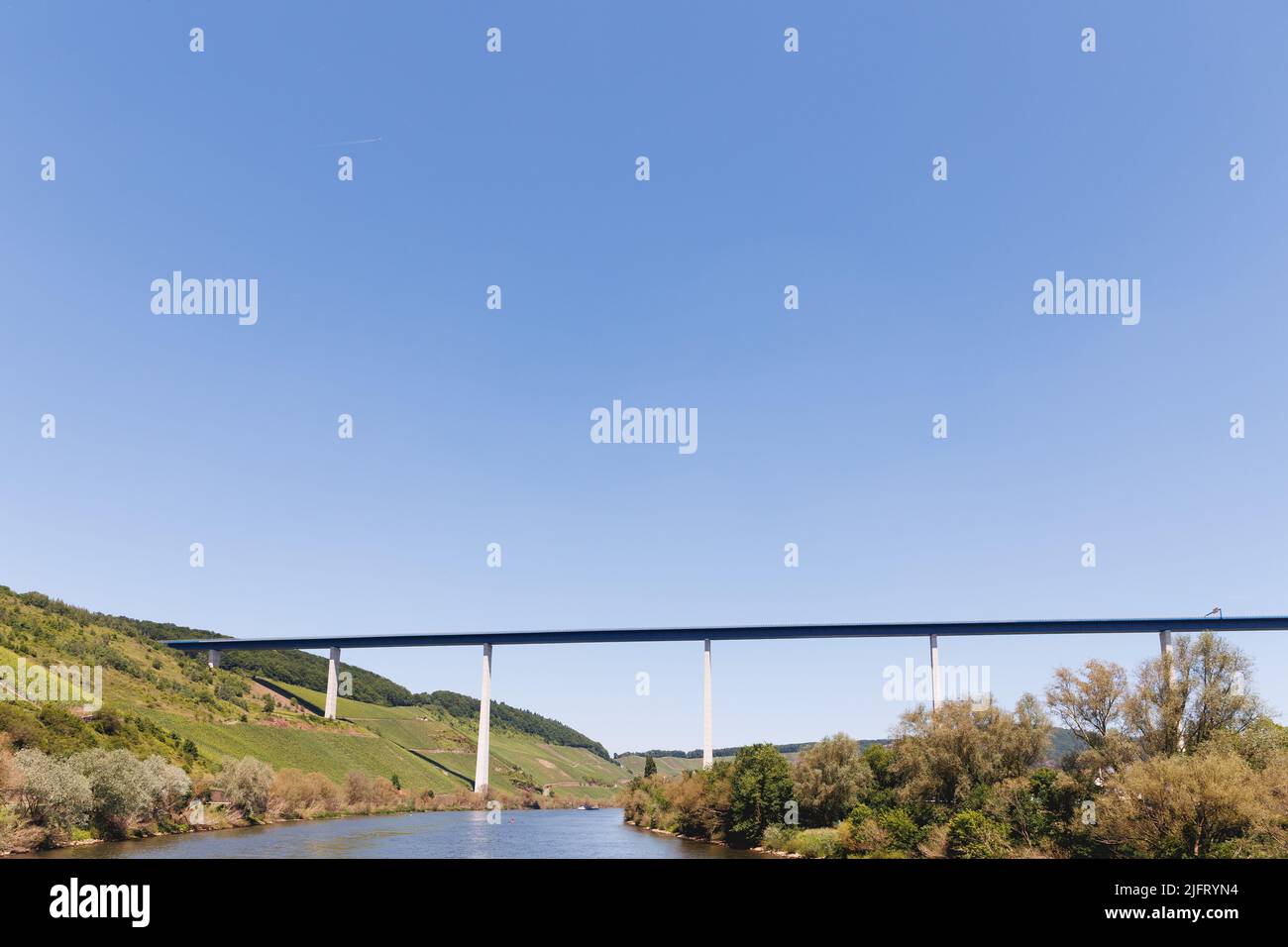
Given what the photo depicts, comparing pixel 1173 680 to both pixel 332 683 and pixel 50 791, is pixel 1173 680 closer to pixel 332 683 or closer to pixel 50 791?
pixel 50 791

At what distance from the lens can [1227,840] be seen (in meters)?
40.0

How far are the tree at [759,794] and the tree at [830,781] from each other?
11.3 feet

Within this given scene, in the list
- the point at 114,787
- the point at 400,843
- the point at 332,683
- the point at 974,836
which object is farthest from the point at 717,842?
the point at 332,683

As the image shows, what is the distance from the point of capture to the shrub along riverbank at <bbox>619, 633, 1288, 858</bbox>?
40.7m

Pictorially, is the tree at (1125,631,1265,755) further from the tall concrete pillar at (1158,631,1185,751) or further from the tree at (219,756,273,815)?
the tree at (219,756,273,815)

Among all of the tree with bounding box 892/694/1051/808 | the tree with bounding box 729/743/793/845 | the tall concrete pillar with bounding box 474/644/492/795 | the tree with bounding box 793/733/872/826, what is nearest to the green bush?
the tree with bounding box 892/694/1051/808

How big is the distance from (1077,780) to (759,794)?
3195 centimetres

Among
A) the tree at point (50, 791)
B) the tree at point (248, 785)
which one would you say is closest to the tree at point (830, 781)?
the tree at point (50, 791)

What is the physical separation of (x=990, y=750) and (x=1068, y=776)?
7.66 meters

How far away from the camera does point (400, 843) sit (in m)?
78.9

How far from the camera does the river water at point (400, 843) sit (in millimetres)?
62594
